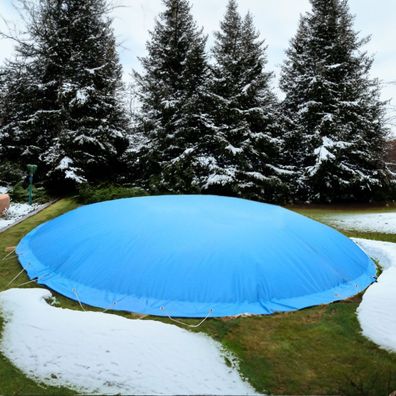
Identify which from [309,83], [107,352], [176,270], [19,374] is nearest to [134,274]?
[176,270]

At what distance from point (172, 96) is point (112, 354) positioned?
13.8 m

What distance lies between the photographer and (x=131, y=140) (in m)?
17.4

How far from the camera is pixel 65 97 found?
14.5 m

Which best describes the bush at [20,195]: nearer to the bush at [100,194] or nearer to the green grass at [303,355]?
the bush at [100,194]

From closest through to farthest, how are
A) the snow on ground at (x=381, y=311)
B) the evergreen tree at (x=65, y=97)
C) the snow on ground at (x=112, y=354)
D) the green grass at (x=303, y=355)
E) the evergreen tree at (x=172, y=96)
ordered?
the snow on ground at (x=112, y=354) → the green grass at (x=303, y=355) → the snow on ground at (x=381, y=311) → the evergreen tree at (x=65, y=97) → the evergreen tree at (x=172, y=96)

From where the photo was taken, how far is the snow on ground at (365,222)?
10.7 meters

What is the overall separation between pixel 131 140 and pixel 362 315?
1491 centimetres

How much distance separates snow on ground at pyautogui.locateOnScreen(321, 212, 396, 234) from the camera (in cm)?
1071

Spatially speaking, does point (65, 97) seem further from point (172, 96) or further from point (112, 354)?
point (112, 354)

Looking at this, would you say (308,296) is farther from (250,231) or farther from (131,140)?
(131,140)

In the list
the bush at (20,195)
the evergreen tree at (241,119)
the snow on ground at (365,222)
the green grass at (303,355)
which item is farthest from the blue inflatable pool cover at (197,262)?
the evergreen tree at (241,119)

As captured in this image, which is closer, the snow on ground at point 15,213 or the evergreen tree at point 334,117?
the snow on ground at point 15,213

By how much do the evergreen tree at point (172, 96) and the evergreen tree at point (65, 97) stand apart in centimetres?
171

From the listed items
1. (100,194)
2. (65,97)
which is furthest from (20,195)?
(65,97)
